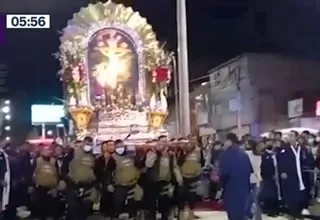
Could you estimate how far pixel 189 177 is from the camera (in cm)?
835

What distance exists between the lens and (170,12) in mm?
9602

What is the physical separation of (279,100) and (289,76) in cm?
36

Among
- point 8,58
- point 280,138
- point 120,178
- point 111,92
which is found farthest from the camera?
point 111,92

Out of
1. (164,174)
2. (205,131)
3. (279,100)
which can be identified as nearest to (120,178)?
(164,174)

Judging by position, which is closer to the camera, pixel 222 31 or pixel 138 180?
pixel 138 180

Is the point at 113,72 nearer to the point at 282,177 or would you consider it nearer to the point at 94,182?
the point at 94,182

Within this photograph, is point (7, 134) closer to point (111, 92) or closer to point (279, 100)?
point (111, 92)

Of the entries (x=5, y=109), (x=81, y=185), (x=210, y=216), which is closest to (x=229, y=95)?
(x=210, y=216)

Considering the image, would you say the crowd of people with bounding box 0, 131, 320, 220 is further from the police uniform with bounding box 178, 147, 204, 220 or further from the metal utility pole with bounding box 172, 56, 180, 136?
the metal utility pole with bounding box 172, 56, 180, 136

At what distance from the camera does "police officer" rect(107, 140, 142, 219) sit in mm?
8156

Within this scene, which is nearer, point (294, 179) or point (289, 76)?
point (294, 179)
